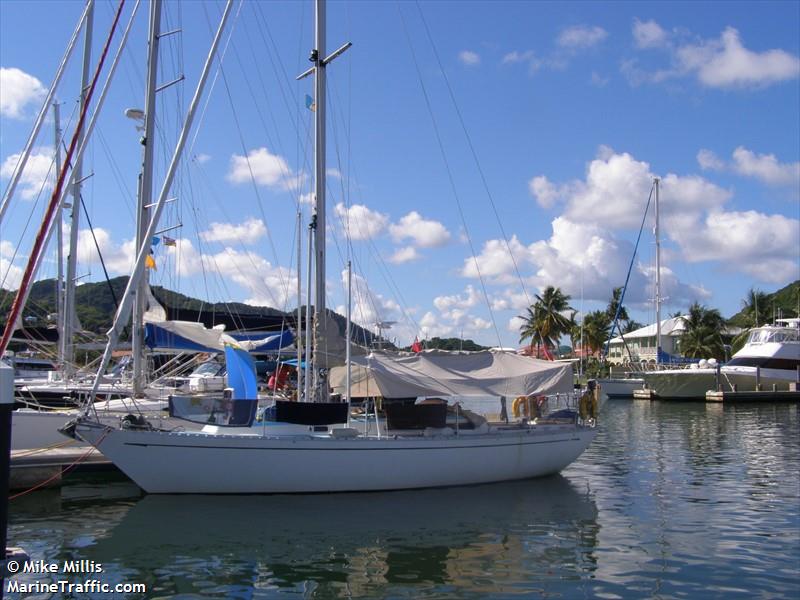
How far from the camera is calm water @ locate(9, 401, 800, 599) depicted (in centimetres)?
1144

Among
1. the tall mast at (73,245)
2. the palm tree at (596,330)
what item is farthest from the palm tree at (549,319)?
the tall mast at (73,245)

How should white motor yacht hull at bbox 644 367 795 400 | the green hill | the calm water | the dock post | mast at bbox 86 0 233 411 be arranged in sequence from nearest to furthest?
the dock post
the calm water
mast at bbox 86 0 233 411
white motor yacht hull at bbox 644 367 795 400
the green hill

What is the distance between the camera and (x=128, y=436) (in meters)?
16.1

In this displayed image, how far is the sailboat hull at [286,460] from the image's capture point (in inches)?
636

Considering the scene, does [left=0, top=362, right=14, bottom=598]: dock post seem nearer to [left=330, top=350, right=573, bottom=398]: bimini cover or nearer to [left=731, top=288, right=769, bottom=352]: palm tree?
[left=330, top=350, right=573, bottom=398]: bimini cover

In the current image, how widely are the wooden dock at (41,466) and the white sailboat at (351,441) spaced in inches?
92.7

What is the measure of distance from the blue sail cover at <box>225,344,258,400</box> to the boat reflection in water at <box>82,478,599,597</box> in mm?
3012

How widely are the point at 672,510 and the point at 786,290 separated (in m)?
121

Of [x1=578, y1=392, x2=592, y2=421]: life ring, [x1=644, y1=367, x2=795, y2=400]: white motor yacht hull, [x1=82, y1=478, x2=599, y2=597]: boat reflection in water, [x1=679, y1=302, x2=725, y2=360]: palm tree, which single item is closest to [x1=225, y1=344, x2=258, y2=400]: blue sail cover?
[x1=82, y1=478, x2=599, y2=597]: boat reflection in water

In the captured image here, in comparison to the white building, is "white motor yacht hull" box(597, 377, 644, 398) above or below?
below

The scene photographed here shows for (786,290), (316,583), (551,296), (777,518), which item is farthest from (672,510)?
(786,290)

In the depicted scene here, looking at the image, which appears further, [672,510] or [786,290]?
[786,290]

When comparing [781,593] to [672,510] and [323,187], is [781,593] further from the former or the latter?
[323,187]

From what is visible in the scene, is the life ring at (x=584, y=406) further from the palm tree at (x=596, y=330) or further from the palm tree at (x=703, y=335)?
the palm tree at (x=596, y=330)
